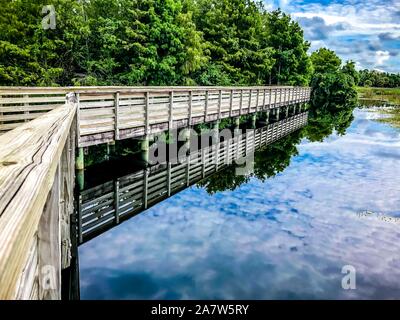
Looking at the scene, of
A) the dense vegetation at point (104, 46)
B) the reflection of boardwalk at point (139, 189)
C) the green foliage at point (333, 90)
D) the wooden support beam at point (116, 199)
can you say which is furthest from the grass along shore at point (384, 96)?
the wooden support beam at point (116, 199)

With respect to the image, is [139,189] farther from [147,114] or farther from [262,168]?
[262,168]

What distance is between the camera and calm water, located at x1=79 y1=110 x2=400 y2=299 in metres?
4.93

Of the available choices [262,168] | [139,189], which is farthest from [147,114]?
[262,168]

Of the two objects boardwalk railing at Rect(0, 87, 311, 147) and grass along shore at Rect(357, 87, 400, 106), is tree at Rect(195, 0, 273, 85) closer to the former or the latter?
boardwalk railing at Rect(0, 87, 311, 147)

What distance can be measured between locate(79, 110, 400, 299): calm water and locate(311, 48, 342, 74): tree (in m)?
52.9

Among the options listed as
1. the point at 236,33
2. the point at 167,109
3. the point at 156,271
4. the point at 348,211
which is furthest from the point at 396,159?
the point at 236,33

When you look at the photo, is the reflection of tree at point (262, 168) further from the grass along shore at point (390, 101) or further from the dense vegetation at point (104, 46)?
the grass along shore at point (390, 101)

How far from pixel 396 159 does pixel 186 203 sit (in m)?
8.92

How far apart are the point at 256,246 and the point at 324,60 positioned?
197 feet

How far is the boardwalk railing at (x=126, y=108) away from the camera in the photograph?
8.98 meters

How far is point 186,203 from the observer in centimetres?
833

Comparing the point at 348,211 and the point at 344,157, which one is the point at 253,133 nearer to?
the point at 344,157

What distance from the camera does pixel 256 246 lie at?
20.2ft

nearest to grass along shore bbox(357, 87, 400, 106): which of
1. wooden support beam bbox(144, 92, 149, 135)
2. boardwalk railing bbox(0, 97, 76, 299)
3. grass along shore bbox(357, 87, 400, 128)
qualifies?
grass along shore bbox(357, 87, 400, 128)
